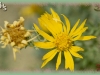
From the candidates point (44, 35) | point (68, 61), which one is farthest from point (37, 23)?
point (68, 61)

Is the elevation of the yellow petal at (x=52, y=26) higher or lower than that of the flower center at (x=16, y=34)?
higher

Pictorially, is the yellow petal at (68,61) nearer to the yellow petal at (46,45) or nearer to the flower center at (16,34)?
the yellow petal at (46,45)

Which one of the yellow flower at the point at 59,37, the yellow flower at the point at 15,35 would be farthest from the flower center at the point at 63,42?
the yellow flower at the point at 15,35

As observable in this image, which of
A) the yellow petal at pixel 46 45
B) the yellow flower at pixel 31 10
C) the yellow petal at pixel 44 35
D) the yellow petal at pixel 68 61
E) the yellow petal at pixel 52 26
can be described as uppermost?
the yellow flower at pixel 31 10

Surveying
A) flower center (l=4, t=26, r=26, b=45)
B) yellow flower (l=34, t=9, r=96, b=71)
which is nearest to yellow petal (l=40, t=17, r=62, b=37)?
yellow flower (l=34, t=9, r=96, b=71)

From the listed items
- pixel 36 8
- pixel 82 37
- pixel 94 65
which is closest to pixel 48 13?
pixel 36 8

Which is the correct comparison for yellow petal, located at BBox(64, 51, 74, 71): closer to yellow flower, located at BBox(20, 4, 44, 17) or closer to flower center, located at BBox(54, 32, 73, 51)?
flower center, located at BBox(54, 32, 73, 51)

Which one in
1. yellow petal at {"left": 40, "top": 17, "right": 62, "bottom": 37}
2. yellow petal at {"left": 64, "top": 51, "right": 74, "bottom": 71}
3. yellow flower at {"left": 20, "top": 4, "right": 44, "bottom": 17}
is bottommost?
yellow petal at {"left": 64, "top": 51, "right": 74, "bottom": 71}
